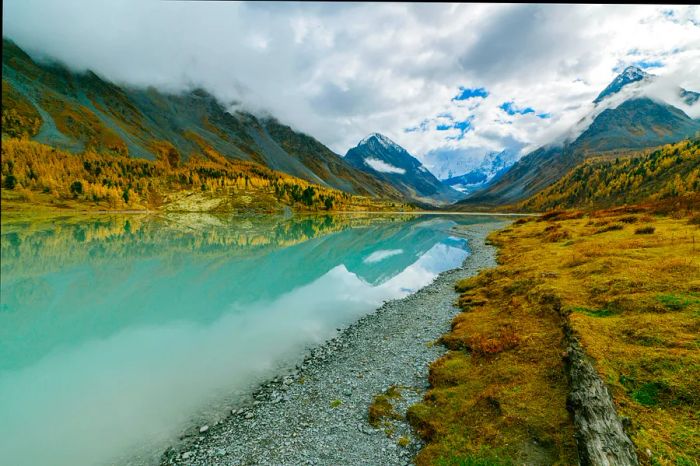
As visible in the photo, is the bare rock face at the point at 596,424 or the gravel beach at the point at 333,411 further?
the gravel beach at the point at 333,411

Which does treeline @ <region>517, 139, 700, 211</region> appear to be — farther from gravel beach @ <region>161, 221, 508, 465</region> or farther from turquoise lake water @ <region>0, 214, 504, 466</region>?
gravel beach @ <region>161, 221, 508, 465</region>

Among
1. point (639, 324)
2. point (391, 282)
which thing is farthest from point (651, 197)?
point (639, 324)

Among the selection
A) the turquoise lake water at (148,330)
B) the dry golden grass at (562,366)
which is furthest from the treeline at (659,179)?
the dry golden grass at (562,366)

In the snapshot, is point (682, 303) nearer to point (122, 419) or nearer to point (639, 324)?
point (639, 324)

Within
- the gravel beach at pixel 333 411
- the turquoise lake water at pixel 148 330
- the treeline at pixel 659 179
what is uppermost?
the treeline at pixel 659 179

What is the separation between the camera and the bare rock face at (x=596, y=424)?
25.3 feet

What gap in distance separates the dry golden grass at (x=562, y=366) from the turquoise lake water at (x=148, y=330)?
10026 mm

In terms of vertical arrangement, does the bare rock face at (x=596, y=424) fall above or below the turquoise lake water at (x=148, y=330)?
above

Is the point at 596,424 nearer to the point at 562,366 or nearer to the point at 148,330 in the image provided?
the point at 562,366

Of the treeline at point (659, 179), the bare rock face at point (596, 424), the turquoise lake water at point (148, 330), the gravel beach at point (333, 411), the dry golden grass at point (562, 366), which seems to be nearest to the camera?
the bare rock face at point (596, 424)

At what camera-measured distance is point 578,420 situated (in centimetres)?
909

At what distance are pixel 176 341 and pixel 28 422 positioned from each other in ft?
30.7

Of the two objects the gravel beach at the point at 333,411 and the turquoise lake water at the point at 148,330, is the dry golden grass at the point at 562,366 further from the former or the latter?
the turquoise lake water at the point at 148,330

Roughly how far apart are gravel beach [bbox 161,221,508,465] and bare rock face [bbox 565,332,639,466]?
537cm
